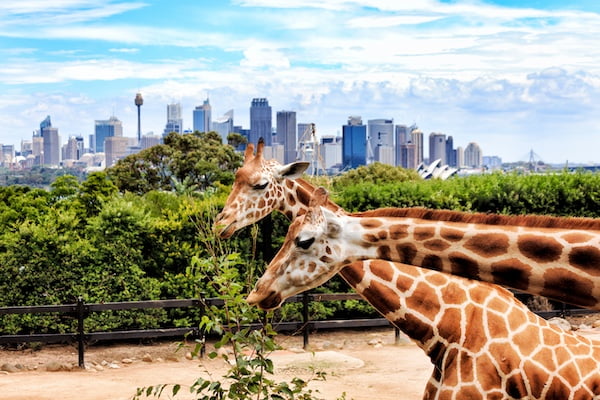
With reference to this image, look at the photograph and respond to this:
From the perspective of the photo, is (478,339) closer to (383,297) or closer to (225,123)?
(383,297)

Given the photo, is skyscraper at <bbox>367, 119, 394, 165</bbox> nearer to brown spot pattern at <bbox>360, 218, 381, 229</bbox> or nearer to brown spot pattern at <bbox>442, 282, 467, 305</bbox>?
brown spot pattern at <bbox>442, 282, 467, 305</bbox>

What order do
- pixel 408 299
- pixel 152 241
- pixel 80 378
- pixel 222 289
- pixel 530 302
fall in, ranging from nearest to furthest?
pixel 408 299, pixel 222 289, pixel 80 378, pixel 152 241, pixel 530 302

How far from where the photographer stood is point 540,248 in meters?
4.00

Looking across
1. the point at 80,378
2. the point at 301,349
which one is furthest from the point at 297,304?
the point at 80,378

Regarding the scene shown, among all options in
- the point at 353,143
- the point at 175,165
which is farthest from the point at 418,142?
the point at 175,165

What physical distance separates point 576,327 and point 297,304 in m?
4.72

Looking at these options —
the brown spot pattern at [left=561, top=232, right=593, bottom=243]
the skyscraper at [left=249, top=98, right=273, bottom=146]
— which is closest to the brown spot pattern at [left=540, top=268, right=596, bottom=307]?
the brown spot pattern at [left=561, top=232, right=593, bottom=243]

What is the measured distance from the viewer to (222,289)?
6.54 meters

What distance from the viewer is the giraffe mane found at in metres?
4.10

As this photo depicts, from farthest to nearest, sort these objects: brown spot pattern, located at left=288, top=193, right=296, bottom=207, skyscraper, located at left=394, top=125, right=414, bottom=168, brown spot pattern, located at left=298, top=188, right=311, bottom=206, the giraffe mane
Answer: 1. skyscraper, located at left=394, top=125, right=414, bottom=168
2. brown spot pattern, located at left=288, top=193, right=296, bottom=207
3. brown spot pattern, located at left=298, top=188, right=311, bottom=206
4. the giraffe mane

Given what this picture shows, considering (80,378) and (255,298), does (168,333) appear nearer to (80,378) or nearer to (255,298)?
(80,378)

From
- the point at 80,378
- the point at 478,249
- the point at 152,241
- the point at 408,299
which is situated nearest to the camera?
the point at 478,249

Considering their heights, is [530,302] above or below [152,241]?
below

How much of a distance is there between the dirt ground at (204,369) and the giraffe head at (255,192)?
9.50ft
